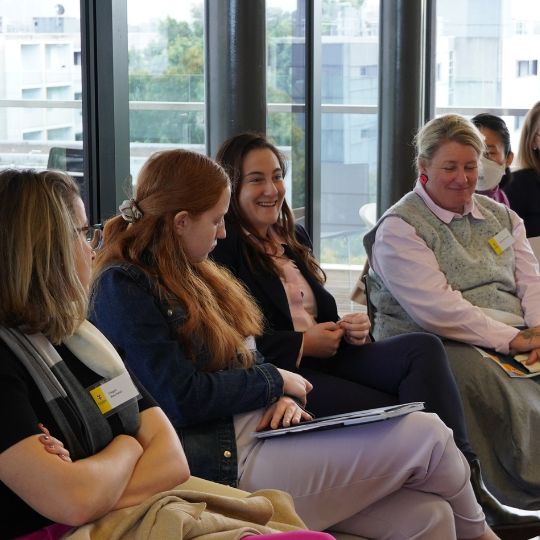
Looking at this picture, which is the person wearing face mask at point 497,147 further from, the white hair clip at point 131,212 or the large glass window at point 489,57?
the large glass window at point 489,57

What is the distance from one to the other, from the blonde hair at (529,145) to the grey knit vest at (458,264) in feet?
3.31

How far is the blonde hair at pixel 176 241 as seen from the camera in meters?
2.48

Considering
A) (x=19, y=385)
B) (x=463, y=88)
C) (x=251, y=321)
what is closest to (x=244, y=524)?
(x=19, y=385)

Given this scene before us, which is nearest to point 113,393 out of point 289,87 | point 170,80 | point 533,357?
point 533,357

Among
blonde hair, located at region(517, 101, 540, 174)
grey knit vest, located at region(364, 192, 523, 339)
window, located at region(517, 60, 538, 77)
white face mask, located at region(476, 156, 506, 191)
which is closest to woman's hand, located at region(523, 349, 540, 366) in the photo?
grey knit vest, located at region(364, 192, 523, 339)

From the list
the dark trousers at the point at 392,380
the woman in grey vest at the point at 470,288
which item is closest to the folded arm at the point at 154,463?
the dark trousers at the point at 392,380

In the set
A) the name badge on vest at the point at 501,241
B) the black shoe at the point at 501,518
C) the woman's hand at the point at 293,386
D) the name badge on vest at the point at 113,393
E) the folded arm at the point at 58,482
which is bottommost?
the black shoe at the point at 501,518

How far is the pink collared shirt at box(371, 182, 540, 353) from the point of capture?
11.0ft

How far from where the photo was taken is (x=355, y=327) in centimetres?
315

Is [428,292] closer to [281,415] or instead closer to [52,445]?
[281,415]

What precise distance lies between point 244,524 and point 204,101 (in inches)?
137

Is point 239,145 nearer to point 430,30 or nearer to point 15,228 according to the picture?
point 15,228

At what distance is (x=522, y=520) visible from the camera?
308 centimetres

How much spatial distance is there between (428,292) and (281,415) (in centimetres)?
105
